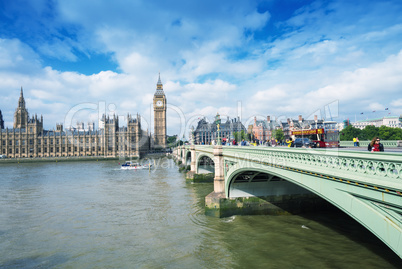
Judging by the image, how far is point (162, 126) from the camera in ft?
541

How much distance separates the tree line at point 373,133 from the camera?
2569 inches

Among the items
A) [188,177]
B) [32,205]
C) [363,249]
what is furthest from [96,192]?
[363,249]

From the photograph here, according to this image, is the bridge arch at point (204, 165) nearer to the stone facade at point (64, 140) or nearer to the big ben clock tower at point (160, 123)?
the stone facade at point (64, 140)

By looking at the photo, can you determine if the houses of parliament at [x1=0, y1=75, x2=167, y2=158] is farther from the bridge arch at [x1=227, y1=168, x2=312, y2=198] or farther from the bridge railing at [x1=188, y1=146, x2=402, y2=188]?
the bridge railing at [x1=188, y1=146, x2=402, y2=188]

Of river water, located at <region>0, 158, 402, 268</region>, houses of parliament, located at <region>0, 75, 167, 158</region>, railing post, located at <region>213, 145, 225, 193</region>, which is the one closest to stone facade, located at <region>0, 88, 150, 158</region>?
houses of parliament, located at <region>0, 75, 167, 158</region>

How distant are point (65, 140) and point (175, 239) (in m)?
125

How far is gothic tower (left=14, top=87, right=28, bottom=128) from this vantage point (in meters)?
130

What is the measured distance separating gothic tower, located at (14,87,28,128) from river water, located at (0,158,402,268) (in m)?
124

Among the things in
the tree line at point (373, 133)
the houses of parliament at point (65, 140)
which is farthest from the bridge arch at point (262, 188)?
the houses of parliament at point (65, 140)

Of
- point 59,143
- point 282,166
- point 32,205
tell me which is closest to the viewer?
point 282,166

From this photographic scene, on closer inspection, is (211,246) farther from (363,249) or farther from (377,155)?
(377,155)

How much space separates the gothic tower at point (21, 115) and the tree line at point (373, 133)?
138928 mm

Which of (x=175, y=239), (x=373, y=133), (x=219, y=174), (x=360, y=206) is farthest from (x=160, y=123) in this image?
(x=360, y=206)

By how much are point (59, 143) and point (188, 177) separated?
103 m
